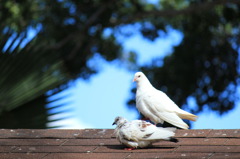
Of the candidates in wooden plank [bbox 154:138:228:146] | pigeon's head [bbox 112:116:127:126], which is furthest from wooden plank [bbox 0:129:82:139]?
wooden plank [bbox 154:138:228:146]

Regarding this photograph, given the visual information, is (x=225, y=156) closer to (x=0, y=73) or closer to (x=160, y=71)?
(x=0, y=73)

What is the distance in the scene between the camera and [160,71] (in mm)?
16141

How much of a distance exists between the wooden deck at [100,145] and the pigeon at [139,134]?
0.07m

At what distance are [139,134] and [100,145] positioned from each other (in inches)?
18.8

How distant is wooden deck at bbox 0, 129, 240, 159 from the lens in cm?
400

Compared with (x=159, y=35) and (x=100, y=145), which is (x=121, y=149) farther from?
(x=159, y=35)

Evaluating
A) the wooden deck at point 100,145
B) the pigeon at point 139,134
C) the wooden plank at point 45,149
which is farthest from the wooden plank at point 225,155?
the wooden plank at point 45,149

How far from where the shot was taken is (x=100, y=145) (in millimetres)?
4410

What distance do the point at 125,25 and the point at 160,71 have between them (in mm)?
1986

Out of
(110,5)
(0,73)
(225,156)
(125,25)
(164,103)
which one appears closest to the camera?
(225,156)

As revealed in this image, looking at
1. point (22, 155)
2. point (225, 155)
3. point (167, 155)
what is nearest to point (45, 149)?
point (22, 155)

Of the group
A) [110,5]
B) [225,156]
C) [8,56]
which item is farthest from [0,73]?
[110,5]

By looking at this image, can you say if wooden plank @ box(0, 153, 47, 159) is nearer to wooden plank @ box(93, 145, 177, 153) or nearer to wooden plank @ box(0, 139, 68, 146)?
wooden plank @ box(0, 139, 68, 146)

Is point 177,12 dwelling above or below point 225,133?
above
